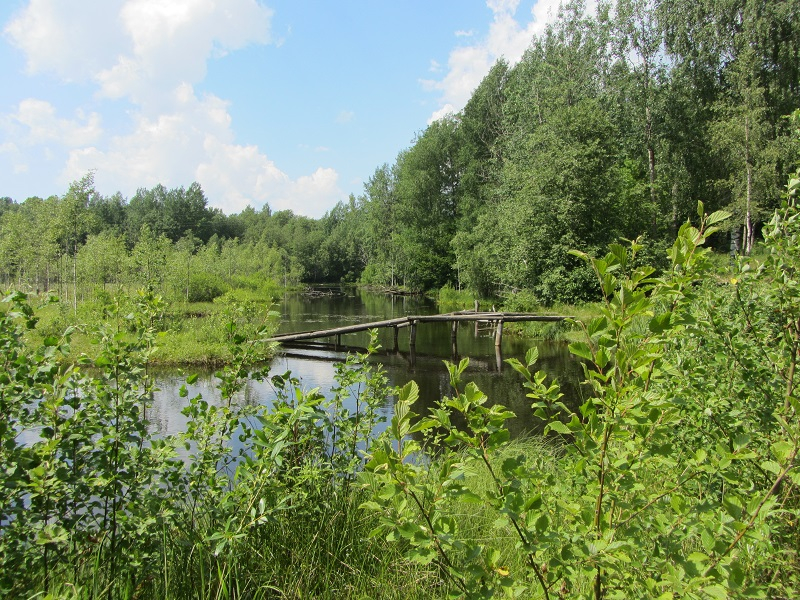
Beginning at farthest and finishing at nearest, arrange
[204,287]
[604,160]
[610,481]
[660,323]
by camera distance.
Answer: [204,287], [604,160], [610,481], [660,323]

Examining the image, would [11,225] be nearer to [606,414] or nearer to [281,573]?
[281,573]

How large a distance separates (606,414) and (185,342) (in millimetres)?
17316

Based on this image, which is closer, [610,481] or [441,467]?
[441,467]

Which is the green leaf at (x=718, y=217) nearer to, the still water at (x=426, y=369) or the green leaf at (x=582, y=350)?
the green leaf at (x=582, y=350)

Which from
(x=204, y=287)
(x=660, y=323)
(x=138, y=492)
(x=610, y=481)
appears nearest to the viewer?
(x=660, y=323)

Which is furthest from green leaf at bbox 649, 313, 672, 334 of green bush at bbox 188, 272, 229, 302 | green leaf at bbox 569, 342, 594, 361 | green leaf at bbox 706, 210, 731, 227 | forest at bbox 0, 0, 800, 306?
green bush at bbox 188, 272, 229, 302

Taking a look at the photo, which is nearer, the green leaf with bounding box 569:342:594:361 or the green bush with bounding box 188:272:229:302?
the green leaf with bounding box 569:342:594:361

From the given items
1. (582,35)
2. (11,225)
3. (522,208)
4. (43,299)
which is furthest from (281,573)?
(582,35)

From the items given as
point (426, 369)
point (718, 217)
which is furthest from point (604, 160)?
point (718, 217)

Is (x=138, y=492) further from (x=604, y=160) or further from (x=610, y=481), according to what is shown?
(x=604, y=160)

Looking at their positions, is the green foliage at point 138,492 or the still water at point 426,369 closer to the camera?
the green foliage at point 138,492

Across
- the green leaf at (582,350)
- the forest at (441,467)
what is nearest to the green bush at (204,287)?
the forest at (441,467)

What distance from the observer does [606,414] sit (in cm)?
139

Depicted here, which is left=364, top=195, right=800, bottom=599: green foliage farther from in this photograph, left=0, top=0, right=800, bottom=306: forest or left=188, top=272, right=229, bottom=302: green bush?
left=188, top=272, right=229, bottom=302: green bush
